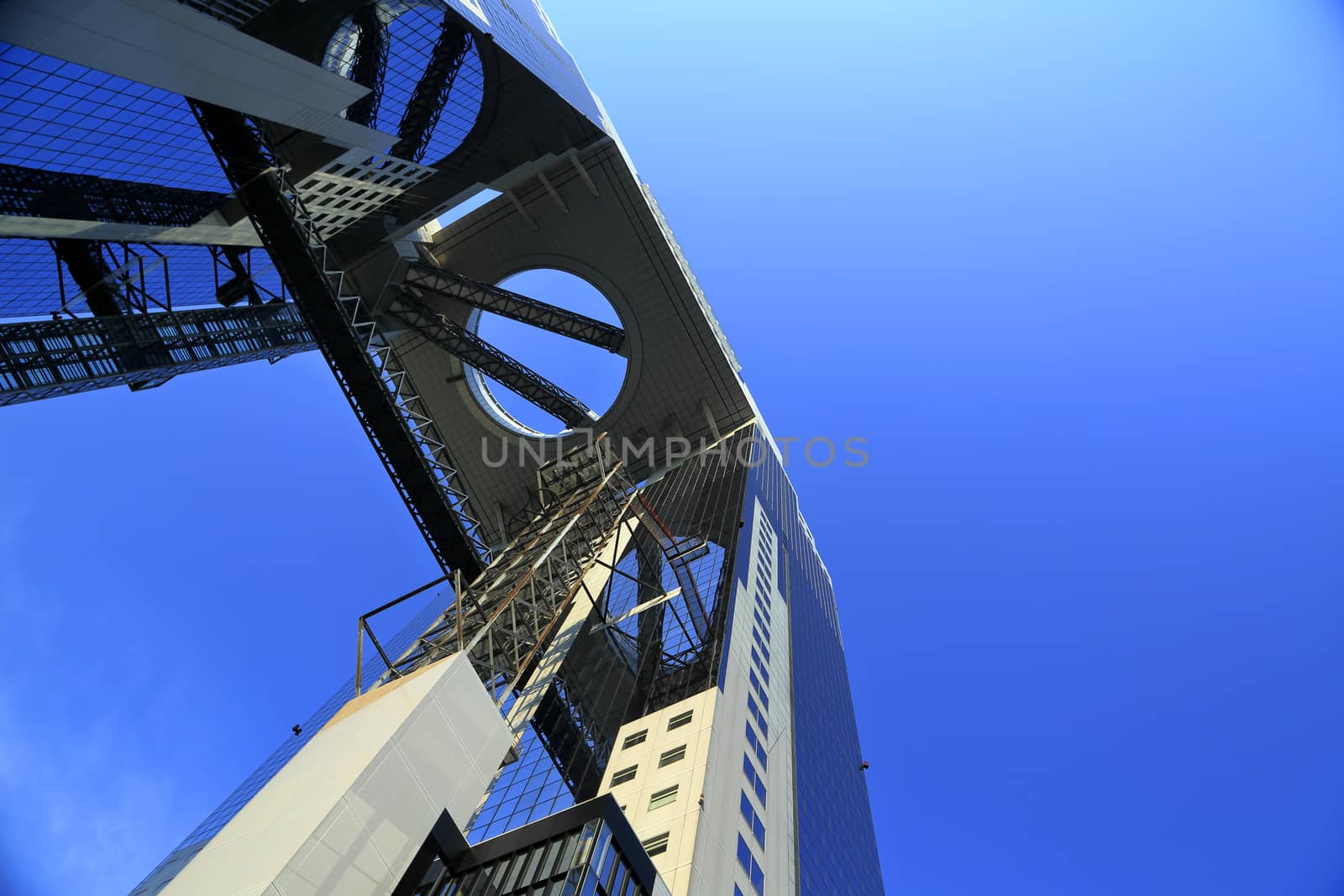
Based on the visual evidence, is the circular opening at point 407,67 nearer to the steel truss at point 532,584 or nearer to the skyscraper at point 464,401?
the skyscraper at point 464,401

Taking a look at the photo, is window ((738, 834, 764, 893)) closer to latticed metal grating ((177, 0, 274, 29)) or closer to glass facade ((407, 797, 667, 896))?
glass facade ((407, 797, 667, 896))

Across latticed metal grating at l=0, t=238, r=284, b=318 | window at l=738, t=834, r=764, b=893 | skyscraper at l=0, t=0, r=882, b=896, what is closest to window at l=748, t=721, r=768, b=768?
skyscraper at l=0, t=0, r=882, b=896

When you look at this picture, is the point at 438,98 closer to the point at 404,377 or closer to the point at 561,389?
the point at 404,377

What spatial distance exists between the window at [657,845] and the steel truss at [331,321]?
18.0m

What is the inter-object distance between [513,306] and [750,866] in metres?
37.0

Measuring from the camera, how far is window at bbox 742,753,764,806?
28531mm

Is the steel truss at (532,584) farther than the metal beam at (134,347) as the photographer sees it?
No

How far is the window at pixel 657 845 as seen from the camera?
72.0 feet

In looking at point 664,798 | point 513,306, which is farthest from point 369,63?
point 664,798

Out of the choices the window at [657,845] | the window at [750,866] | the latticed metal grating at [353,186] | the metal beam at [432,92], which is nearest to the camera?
the window at [657,845]

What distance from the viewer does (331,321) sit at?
35.6 m

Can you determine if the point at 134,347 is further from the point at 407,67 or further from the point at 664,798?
the point at 664,798

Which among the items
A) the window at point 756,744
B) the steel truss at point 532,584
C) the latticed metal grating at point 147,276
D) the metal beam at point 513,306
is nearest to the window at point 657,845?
the steel truss at point 532,584

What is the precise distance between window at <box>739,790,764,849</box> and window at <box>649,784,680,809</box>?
298cm
